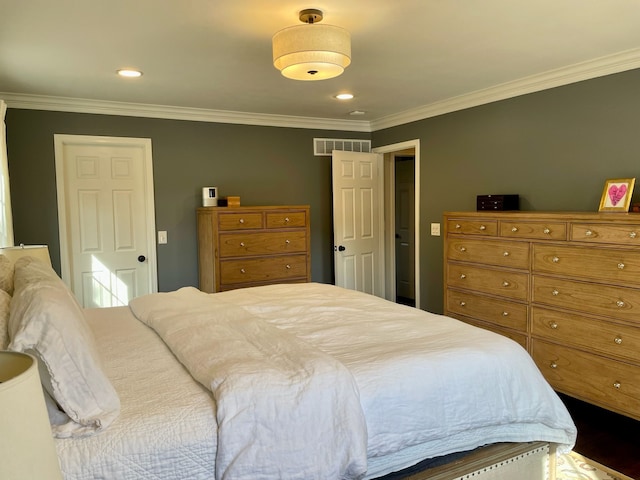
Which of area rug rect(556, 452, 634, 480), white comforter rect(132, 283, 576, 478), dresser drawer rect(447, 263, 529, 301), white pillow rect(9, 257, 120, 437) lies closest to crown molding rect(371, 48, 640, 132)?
dresser drawer rect(447, 263, 529, 301)

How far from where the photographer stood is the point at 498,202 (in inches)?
150

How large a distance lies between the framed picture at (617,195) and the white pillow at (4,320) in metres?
3.35

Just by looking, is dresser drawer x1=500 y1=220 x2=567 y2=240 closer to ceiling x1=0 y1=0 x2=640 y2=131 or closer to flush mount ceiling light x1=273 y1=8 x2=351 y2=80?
ceiling x1=0 y1=0 x2=640 y2=131

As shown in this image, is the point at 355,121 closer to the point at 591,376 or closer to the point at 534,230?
the point at 534,230

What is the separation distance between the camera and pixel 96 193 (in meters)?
4.43

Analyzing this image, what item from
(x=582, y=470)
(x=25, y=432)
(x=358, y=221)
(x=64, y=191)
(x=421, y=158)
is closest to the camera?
(x=25, y=432)

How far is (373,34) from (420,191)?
254 centimetres

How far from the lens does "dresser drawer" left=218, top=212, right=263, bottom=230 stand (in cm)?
431

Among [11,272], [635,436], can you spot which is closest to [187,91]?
[11,272]

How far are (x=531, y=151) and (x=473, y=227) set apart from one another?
0.85 metres

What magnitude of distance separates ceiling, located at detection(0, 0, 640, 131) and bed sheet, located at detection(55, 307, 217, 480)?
1.72 m

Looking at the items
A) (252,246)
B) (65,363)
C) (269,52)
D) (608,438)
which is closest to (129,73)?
(269,52)

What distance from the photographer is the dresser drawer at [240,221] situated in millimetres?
4312

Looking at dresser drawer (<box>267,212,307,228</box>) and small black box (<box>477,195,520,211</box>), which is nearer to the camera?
small black box (<box>477,195,520,211</box>)
